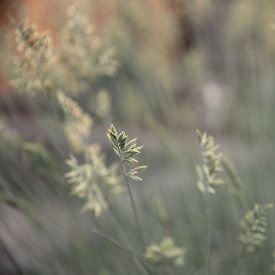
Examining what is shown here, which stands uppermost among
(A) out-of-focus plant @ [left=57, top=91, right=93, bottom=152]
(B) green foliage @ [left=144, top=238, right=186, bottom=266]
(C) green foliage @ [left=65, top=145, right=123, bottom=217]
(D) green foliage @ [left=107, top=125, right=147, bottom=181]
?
(A) out-of-focus plant @ [left=57, top=91, right=93, bottom=152]

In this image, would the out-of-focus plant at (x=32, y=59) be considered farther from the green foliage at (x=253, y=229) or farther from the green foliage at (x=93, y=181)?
the green foliage at (x=253, y=229)

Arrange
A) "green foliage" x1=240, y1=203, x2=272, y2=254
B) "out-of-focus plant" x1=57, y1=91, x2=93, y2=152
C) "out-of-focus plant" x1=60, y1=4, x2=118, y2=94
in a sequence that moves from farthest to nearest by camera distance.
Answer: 1. "out-of-focus plant" x1=60, y1=4, x2=118, y2=94
2. "out-of-focus plant" x1=57, y1=91, x2=93, y2=152
3. "green foliage" x1=240, y1=203, x2=272, y2=254

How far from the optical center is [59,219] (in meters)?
1.27

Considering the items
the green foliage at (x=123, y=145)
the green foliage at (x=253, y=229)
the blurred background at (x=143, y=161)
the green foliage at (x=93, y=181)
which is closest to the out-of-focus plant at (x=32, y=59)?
the blurred background at (x=143, y=161)

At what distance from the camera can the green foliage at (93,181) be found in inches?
32.1

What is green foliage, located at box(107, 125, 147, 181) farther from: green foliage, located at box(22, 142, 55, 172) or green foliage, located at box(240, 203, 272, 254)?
green foliage, located at box(22, 142, 55, 172)

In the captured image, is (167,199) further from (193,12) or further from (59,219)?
(193,12)

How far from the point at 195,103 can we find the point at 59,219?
51.3 inches

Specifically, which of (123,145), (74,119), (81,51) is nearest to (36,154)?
(74,119)

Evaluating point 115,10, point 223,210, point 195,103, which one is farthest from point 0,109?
point 223,210

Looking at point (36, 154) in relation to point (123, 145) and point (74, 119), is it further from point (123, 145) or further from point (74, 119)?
point (123, 145)

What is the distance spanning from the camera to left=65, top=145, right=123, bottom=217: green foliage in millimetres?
815

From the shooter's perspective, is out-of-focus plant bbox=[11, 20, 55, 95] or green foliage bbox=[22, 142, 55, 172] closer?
out-of-focus plant bbox=[11, 20, 55, 95]

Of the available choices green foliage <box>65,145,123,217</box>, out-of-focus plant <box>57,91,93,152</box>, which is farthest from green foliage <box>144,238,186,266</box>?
out-of-focus plant <box>57,91,93,152</box>
